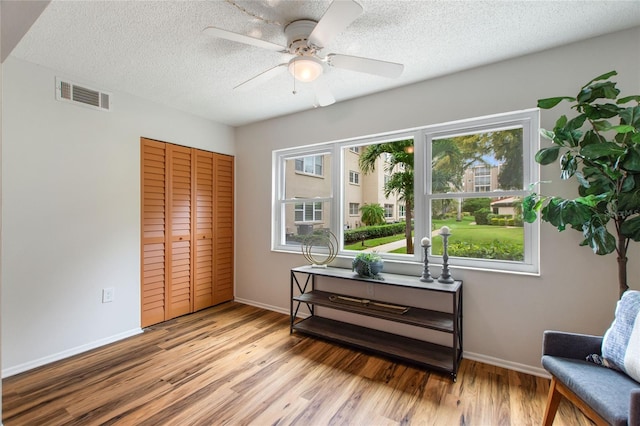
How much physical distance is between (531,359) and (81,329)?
12.6 feet

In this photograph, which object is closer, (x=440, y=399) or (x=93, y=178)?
(x=440, y=399)

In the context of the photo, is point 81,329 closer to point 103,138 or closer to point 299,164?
point 103,138

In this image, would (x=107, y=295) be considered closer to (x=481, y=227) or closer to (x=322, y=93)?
(x=322, y=93)

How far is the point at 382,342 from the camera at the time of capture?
103 inches

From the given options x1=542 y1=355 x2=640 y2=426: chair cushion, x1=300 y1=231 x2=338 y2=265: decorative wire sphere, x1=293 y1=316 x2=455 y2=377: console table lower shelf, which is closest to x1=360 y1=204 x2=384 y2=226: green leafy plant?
x1=300 y1=231 x2=338 y2=265: decorative wire sphere

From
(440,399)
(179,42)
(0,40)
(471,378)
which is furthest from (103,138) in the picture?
(471,378)

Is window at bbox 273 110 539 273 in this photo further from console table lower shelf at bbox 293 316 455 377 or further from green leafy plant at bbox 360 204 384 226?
console table lower shelf at bbox 293 316 455 377

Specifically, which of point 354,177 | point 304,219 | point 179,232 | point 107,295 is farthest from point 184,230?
point 354,177

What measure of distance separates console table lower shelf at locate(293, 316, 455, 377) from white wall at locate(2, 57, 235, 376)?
75.6 inches

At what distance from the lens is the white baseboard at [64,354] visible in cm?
226

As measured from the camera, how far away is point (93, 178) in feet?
8.95

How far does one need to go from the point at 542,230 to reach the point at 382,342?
1594 mm

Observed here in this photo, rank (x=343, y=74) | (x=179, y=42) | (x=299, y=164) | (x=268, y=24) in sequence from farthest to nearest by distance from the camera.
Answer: (x=299, y=164), (x=343, y=74), (x=179, y=42), (x=268, y=24)

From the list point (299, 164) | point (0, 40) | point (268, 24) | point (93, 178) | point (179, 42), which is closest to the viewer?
point (0, 40)
